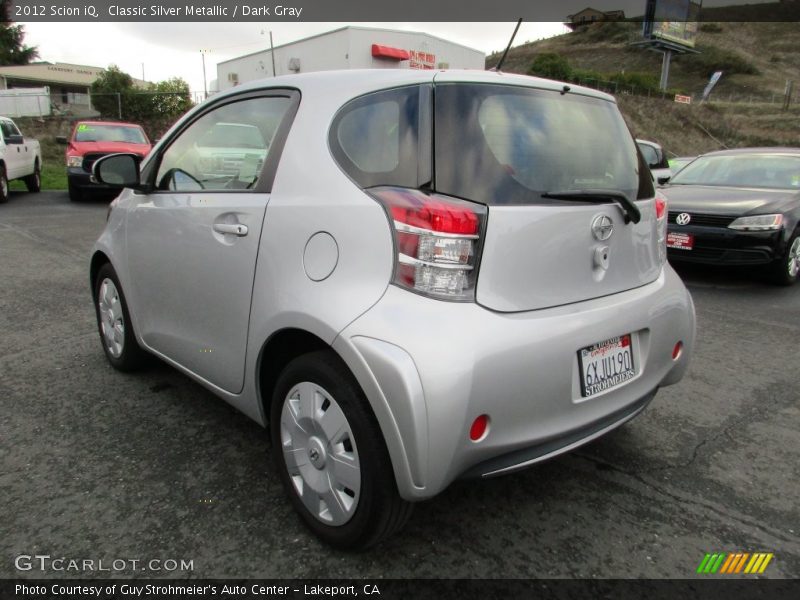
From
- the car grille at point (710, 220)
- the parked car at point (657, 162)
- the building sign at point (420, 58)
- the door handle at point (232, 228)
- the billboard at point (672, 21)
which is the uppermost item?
the billboard at point (672, 21)

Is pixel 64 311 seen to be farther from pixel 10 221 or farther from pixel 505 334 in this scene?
pixel 10 221

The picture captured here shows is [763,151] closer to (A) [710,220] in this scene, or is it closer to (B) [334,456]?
(A) [710,220]

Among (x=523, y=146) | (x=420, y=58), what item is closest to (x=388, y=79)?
(x=523, y=146)

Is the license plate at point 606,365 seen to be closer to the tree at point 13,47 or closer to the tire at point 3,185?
the tire at point 3,185

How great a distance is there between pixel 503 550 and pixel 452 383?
0.80m

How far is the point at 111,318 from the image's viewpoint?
3559 mm

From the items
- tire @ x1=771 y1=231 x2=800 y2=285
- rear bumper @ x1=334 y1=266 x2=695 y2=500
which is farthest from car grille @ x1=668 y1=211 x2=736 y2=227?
rear bumper @ x1=334 y1=266 x2=695 y2=500

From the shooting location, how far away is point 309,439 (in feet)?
6.73

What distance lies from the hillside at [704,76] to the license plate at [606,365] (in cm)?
956

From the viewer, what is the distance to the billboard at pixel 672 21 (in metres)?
58.6

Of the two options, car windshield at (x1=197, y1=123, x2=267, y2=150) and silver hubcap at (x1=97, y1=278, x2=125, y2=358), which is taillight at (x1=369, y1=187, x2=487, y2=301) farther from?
silver hubcap at (x1=97, y1=278, x2=125, y2=358)

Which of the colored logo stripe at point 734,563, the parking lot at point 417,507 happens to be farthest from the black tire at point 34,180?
the colored logo stripe at point 734,563

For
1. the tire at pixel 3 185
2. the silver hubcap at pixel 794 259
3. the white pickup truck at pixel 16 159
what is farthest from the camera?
the white pickup truck at pixel 16 159

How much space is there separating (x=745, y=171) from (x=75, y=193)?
41.9 feet
